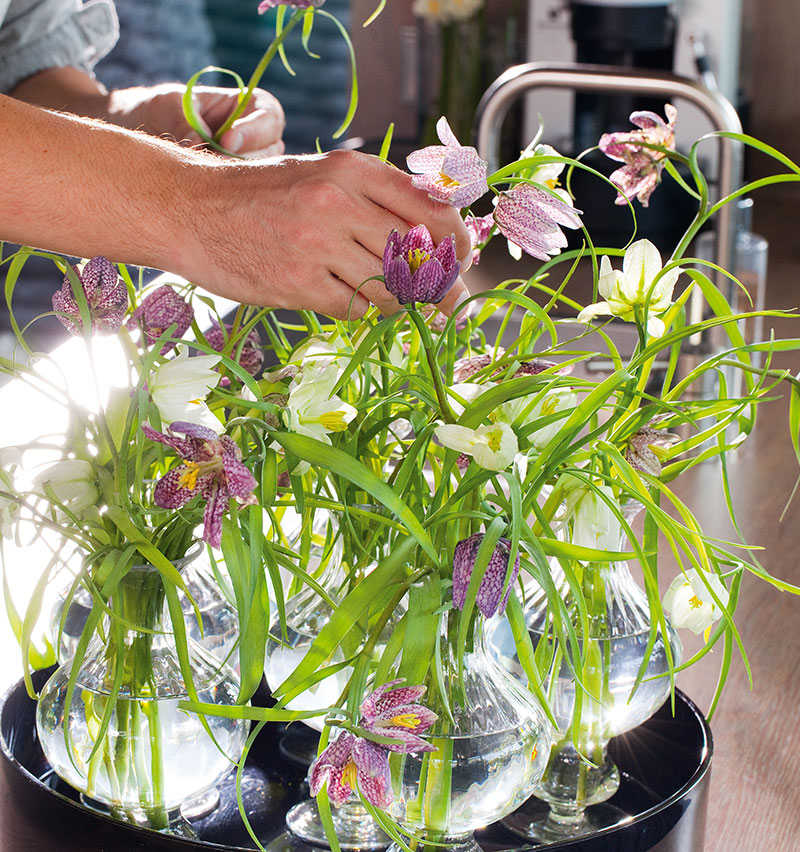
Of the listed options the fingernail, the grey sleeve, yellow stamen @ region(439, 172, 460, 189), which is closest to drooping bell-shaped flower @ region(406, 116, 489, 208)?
yellow stamen @ region(439, 172, 460, 189)

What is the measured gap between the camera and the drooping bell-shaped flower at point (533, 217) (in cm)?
48

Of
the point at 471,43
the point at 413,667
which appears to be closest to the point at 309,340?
the point at 413,667

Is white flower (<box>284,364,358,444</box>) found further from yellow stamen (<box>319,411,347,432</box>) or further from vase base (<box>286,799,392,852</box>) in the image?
vase base (<box>286,799,392,852</box>)

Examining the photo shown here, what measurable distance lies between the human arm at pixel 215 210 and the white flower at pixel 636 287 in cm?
6

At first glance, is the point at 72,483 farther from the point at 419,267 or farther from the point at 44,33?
the point at 44,33

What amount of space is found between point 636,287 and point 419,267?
0.35ft

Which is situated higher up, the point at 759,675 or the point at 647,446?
the point at 647,446

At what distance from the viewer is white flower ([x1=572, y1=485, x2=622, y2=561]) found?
0.47 metres

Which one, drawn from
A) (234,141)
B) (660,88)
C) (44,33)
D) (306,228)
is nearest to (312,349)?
(306,228)

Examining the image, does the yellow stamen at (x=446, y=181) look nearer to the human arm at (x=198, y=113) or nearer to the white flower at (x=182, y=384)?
the white flower at (x=182, y=384)

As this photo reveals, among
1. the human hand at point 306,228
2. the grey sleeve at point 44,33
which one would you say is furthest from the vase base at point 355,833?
the grey sleeve at point 44,33

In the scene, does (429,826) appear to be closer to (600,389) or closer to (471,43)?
(600,389)

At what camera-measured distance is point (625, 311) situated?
1.56 feet

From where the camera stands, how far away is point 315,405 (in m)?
0.43
